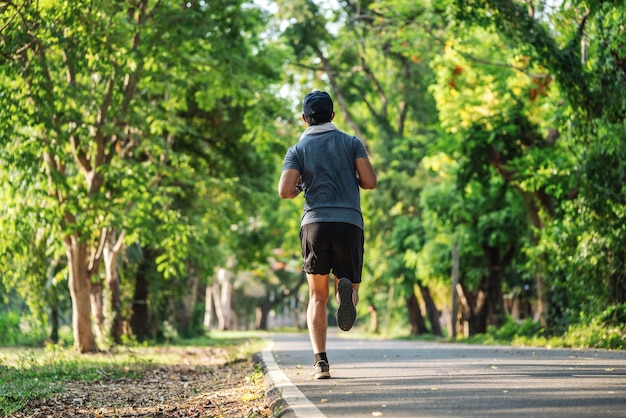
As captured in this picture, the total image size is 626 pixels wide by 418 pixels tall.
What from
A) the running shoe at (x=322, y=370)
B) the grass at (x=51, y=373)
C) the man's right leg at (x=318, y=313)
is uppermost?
the man's right leg at (x=318, y=313)

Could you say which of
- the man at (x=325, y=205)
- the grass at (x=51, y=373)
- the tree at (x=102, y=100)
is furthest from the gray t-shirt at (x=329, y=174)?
the tree at (x=102, y=100)

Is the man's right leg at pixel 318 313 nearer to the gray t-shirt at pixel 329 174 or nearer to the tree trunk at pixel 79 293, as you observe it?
the gray t-shirt at pixel 329 174

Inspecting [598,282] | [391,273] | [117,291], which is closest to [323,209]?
[598,282]

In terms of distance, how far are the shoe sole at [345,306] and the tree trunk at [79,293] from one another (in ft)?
38.6

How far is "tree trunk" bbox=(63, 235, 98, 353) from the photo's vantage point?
18328 mm

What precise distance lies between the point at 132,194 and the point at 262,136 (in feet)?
13.2

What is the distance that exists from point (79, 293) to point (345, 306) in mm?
12311

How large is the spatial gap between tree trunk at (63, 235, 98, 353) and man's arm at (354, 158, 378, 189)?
11.5m

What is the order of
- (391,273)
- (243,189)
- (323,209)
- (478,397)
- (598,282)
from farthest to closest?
(391,273)
(243,189)
(598,282)
(323,209)
(478,397)

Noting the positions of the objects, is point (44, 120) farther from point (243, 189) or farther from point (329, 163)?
point (243, 189)

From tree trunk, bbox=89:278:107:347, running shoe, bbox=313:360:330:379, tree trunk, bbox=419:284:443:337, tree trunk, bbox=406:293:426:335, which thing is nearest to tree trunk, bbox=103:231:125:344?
tree trunk, bbox=89:278:107:347

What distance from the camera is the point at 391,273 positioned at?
111ft

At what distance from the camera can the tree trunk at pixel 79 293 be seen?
1833cm

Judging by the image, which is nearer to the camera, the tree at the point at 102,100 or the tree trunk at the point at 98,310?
the tree at the point at 102,100
